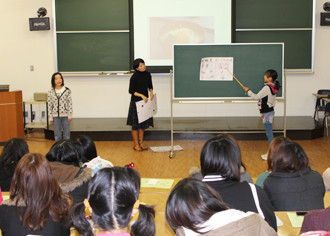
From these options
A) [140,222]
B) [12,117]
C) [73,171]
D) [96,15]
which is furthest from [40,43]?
[140,222]

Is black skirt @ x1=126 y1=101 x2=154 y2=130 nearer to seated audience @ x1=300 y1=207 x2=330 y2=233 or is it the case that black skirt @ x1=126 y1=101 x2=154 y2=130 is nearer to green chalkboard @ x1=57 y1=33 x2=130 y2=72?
green chalkboard @ x1=57 y1=33 x2=130 y2=72

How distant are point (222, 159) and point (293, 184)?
63cm

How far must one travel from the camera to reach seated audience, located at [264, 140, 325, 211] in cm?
268

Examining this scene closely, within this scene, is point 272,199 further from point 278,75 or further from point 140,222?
point 278,75

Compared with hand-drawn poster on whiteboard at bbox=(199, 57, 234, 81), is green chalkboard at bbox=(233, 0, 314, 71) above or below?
above

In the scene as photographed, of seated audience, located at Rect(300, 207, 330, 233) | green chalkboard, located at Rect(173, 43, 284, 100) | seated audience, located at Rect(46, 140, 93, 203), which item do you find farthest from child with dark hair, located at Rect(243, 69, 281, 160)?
seated audience, located at Rect(300, 207, 330, 233)

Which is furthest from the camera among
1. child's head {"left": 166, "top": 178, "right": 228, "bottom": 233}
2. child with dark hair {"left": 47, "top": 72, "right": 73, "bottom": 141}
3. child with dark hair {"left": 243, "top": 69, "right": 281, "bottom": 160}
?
child with dark hair {"left": 243, "top": 69, "right": 281, "bottom": 160}

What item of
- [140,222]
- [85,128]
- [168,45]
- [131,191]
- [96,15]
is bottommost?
[85,128]

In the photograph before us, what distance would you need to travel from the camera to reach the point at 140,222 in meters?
1.70

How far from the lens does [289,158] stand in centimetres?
274

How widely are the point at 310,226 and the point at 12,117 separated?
632 cm

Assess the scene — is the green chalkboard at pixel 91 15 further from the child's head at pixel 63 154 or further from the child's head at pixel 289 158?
the child's head at pixel 289 158

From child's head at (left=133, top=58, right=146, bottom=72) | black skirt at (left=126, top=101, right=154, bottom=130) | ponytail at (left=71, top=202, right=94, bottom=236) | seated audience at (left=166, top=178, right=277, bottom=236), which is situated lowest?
black skirt at (left=126, top=101, right=154, bottom=130)

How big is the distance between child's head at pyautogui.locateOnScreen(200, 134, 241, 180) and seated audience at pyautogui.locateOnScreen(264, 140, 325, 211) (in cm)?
47
